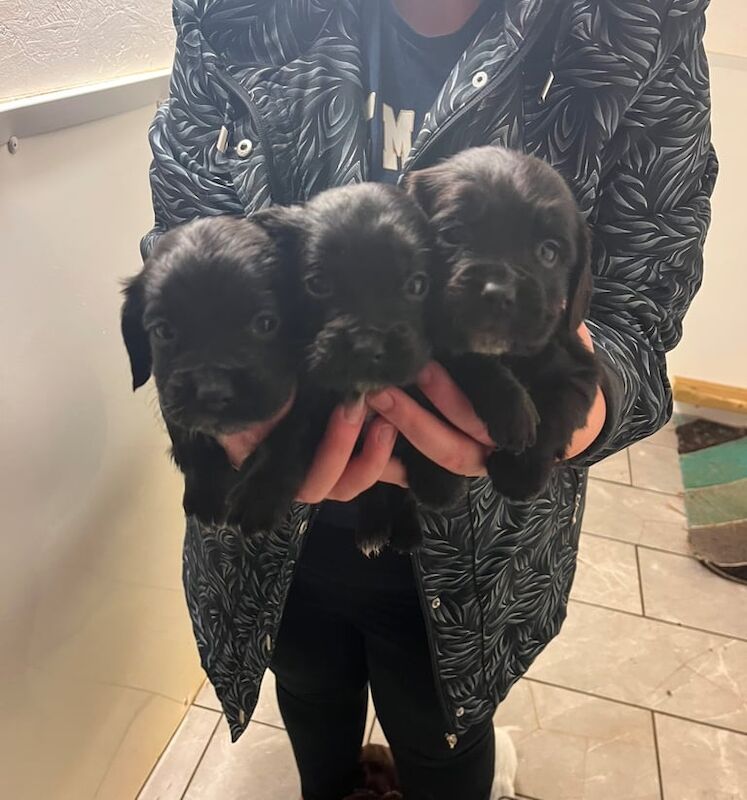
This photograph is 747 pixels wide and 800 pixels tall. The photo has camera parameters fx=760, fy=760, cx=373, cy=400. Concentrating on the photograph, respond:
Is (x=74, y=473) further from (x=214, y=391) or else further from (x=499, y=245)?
(x=499, y=245)

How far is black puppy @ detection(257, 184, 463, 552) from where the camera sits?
0.45 meters

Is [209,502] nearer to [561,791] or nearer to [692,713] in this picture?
[561,791]

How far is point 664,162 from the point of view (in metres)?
0.69

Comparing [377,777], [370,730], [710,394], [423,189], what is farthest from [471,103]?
[710,394]

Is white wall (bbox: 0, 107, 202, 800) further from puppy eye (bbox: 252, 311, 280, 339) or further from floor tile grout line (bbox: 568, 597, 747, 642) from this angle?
floor tile grout line (bbox: 568, 597, 747, 642)

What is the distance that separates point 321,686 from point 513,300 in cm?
84

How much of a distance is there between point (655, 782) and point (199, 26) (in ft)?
5.33

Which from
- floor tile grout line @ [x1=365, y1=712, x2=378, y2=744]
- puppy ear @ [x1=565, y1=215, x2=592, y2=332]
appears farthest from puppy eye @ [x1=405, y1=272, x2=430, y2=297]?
floor tile grout line @ [x1=365, y1=712, x2=378, y2=744]

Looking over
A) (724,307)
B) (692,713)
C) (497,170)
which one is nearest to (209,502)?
(497,170)

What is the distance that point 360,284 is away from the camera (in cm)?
46

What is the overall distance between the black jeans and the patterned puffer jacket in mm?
64

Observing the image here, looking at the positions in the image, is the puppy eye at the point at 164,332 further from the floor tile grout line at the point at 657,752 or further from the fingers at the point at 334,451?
the floor tile grout line at the point at 657,752

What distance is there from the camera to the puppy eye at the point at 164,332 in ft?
1.54

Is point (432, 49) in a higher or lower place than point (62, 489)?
higher
